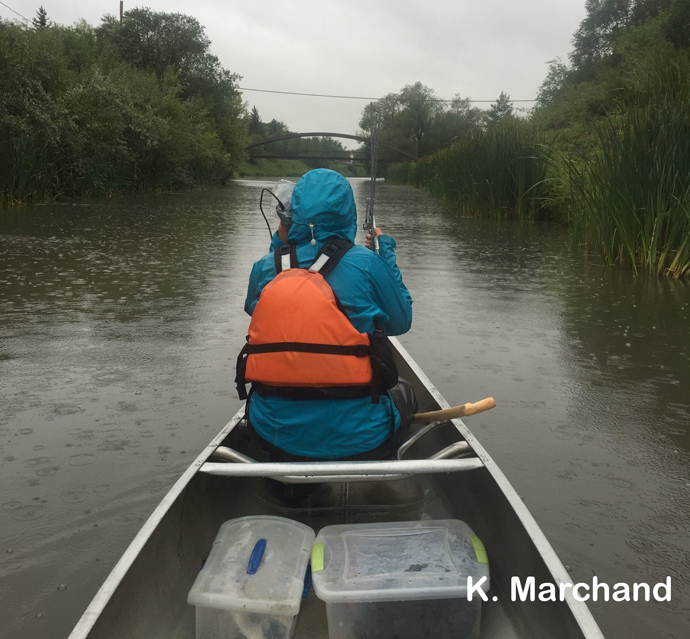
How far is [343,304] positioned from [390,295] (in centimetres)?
27

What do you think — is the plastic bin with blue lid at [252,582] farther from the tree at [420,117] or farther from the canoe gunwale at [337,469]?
the tree at [420,117]

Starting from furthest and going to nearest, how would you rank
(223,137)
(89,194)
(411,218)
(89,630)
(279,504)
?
(223,137), (89,194), (411,218), (279,504), (89,630)

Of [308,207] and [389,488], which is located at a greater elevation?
[308,207]

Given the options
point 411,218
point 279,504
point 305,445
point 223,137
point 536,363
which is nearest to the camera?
point 305,445

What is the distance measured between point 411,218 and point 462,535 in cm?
1549

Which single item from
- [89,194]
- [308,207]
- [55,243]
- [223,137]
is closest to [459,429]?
[308,207]

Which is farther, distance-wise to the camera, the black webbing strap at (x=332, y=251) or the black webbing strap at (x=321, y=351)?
the black webbing strap at (x=332, y=251)

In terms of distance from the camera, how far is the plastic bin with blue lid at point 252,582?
1.97m

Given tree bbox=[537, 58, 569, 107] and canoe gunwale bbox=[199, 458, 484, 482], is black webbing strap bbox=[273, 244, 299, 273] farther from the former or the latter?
tree bbox=[537, 58, 569, 107]

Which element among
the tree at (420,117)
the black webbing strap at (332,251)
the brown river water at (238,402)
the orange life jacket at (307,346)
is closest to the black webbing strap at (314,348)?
the orange life jacket at (307,346)

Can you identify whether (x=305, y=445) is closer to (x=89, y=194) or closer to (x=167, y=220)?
(x=167, y=220)

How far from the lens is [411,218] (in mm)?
17359

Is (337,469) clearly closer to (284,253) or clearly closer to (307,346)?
(307,346)

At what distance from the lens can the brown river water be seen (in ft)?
8.80
